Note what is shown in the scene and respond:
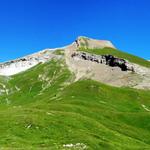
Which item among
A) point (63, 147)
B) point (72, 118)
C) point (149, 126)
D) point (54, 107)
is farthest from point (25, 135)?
point (149, 126)

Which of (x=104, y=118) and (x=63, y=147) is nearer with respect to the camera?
(x=63, y=147)

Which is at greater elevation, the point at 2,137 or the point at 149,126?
the point at 149,126

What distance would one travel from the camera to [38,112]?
109500mm

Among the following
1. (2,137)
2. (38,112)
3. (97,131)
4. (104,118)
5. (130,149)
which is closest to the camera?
(2,137)

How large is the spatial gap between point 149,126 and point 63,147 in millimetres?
77711

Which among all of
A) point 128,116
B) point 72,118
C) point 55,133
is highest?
point 128,116

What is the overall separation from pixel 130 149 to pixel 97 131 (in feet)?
60.5

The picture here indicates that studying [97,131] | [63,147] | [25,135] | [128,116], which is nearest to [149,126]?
[128,116]

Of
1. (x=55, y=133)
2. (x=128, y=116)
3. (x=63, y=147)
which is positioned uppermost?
(x=128, y=116)

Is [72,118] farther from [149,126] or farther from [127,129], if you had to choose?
[149,126]

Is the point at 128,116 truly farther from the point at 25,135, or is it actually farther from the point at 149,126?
the point at 25,135

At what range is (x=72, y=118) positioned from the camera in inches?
4230

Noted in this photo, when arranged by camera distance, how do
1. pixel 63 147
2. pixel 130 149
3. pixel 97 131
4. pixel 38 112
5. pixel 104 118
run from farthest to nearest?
pixel 104 118 → pixel 38 112 → pixel 97 131 → pixel 130 149 → pixel 63 147

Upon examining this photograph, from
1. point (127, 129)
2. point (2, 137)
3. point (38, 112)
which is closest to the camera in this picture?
point (2, 137)
